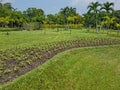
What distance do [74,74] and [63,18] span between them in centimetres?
8007

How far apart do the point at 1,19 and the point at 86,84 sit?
5977 cm

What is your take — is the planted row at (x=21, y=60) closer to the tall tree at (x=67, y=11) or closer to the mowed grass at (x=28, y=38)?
the mowed grass at (x=28, y=38)

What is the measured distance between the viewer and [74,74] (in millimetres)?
16969

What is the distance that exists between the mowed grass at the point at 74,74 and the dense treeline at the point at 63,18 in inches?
1666

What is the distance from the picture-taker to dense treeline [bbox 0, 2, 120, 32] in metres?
66.7

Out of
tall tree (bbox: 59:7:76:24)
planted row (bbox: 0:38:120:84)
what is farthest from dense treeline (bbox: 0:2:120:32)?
planted row (bbox: 0:38:120:84)

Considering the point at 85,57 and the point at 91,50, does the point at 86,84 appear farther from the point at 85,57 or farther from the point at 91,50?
the point at 91,50

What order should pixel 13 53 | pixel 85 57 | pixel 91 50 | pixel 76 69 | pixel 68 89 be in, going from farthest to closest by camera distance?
pixel 91 50 → pixel 85 57 → pixel 13 53 → pixel 76 69 → pixel 68 89

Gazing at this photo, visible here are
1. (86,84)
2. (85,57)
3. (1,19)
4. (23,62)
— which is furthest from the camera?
(1,19)

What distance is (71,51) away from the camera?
23.5m

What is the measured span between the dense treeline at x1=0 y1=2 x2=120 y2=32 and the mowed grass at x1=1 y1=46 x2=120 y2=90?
42.3m

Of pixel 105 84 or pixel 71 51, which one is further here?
pixel 71 51

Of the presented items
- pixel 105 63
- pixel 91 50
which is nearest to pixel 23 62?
pixel 105 63

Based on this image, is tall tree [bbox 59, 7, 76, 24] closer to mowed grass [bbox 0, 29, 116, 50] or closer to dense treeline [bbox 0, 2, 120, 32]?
dense treeline [bbox 0, 2, 120, 32]
